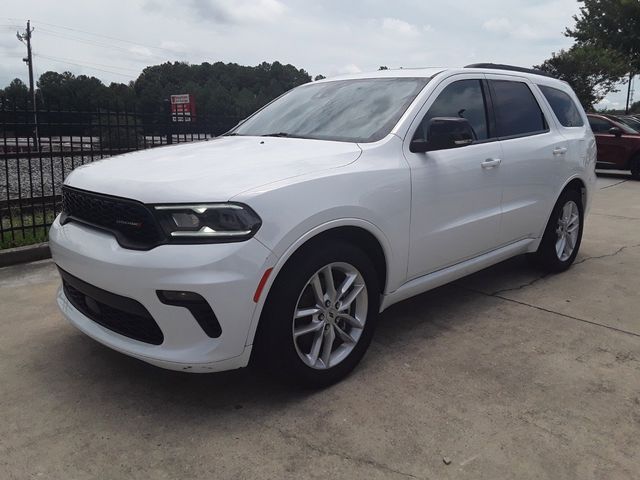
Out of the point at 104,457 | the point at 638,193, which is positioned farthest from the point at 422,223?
the point at 638,193

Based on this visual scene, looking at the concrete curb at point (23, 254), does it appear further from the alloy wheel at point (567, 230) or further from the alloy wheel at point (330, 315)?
the alloy wheel at point (567, 230)

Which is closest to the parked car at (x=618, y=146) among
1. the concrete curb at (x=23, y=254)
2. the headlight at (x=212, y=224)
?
the concrete curb at (x=23, y=254)

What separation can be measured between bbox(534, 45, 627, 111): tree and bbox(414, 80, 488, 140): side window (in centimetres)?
2515

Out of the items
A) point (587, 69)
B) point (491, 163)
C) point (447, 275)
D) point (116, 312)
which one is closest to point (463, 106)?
point (491, 163)

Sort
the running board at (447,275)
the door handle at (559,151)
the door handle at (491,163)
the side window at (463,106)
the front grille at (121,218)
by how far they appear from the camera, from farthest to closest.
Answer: the door handle at (559,151) → the door handle at (491,163) → the side window at (463,106) → the running board at (447,275) → the front grille at (121,218)

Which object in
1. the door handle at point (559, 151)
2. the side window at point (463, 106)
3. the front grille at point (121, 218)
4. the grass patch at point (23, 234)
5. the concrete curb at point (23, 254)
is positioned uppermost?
the side window at point (463, 106)

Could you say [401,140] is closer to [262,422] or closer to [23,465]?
[262,422]

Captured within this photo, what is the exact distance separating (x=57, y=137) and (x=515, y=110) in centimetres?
617

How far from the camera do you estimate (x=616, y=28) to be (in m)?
29.1

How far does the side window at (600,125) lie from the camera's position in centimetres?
1344

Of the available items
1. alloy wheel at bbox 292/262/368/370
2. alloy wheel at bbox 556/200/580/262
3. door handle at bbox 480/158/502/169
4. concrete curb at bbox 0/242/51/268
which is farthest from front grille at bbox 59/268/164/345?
alloy wheel at bbox 556/200/580/262

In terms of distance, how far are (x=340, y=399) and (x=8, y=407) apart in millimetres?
1690

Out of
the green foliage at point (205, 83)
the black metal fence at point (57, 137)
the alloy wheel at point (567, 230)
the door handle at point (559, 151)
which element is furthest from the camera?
the green foliage at point (205, 83)

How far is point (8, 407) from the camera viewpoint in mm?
2777
